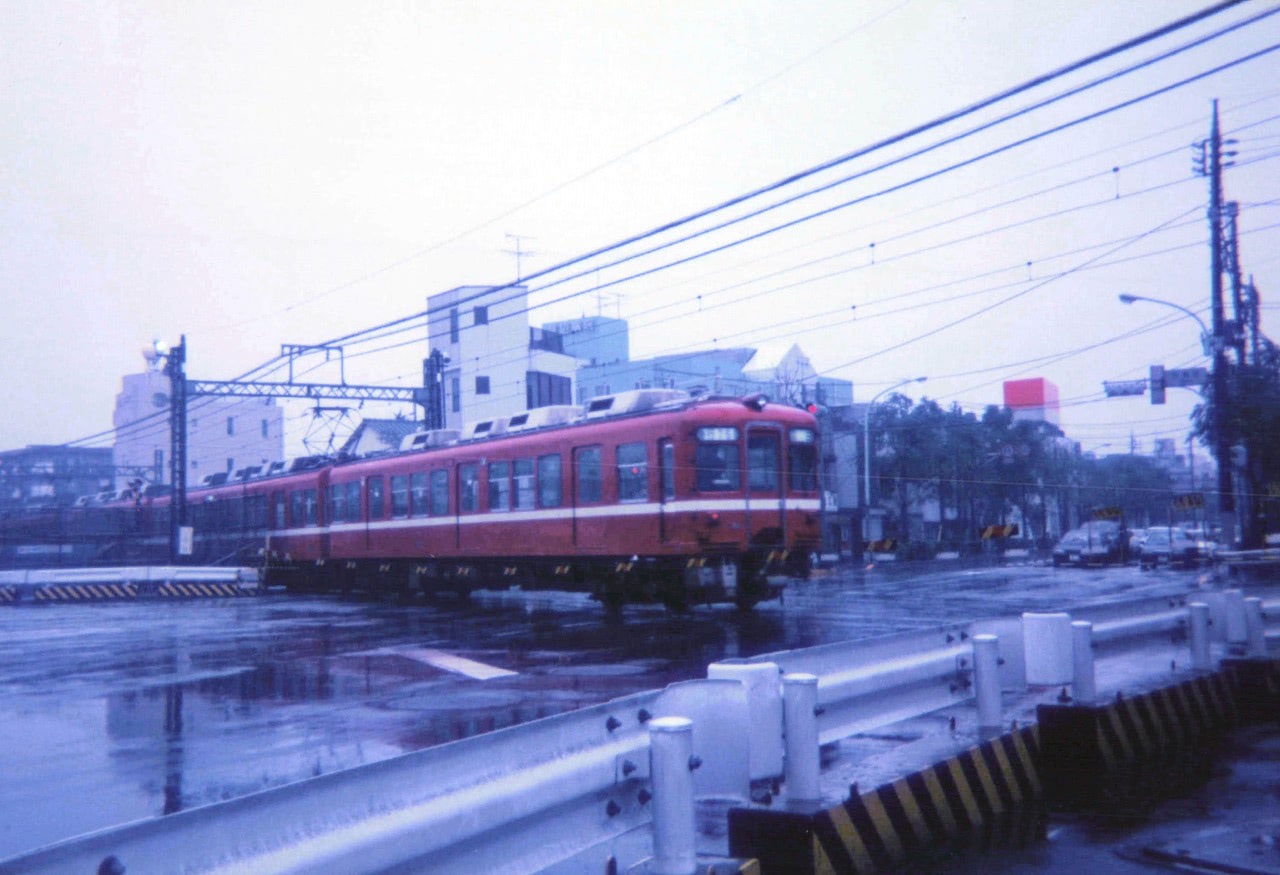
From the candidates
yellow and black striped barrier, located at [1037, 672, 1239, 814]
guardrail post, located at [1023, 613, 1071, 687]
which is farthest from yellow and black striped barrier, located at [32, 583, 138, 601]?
guardrail post, located at [1023, 613, 1071, 687]

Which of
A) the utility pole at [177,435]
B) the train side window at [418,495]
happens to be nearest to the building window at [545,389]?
the utility pole at [177,435]

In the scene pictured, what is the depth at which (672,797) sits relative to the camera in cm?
337

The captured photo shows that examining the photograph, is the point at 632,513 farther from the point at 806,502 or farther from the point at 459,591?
the point at 459,591

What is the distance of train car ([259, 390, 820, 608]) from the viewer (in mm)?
17375

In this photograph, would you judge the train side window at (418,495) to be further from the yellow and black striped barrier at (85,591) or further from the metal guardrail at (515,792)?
the metal guardrail at (515,792)

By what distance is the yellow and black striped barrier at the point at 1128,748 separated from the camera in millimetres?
6000

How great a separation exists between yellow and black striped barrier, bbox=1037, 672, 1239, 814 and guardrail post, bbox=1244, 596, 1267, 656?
93 cm

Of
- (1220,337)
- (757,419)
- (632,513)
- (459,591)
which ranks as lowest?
(459,591)

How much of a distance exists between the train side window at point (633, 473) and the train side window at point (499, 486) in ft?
11.3

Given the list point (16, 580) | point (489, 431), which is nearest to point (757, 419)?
point (489, 431)

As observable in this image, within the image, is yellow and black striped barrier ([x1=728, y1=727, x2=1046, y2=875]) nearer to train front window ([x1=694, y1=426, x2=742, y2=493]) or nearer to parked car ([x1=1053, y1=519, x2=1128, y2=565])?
train front window ([x1=694, y1=426, x2=742, y2=493])

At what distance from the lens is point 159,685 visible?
11.7 m

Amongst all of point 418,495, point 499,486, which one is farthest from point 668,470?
point 418,495

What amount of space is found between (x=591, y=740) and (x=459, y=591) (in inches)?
860
